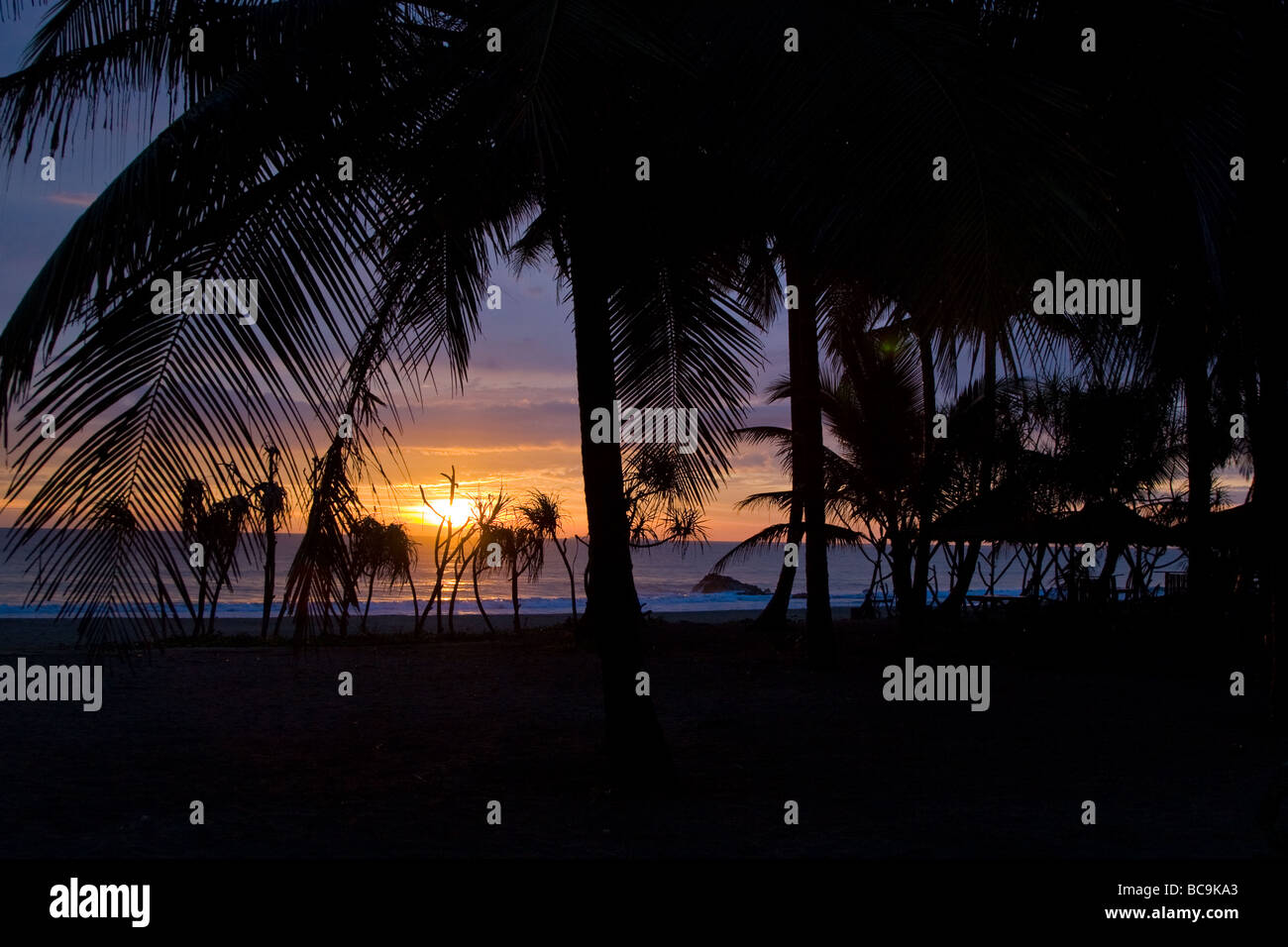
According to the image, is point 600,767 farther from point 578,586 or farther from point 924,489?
point 578,586

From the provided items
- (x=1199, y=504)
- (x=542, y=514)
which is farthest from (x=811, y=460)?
(x=542, y=514)

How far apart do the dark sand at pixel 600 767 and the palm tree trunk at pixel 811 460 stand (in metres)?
0.65

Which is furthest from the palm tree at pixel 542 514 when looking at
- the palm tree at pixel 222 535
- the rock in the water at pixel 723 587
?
the rock in the water at pixel 723 587

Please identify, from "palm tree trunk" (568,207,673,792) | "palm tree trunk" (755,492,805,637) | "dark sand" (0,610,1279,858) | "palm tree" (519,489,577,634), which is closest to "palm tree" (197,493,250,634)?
"dark sand" (0,610,1279,858)

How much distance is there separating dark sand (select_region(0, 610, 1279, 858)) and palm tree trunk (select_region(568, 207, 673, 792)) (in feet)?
1.04

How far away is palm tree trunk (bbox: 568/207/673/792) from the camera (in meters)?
6.41

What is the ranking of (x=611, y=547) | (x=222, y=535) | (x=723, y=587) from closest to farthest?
A: (x=222, y=535)
(x=611, y=547)
(x=723, y=587)

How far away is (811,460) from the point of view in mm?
12742

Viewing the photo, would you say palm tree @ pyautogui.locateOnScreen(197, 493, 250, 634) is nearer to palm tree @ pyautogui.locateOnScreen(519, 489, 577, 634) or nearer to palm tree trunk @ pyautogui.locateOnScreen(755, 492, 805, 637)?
palm tree @ pyautogui.locateOnScreen(519, 489, 577, 634)

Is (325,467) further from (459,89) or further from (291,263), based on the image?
(459,89)

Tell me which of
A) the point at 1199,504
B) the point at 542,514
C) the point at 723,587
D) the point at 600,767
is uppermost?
the point at 542,514

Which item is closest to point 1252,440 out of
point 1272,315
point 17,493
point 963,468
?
point 1272,315

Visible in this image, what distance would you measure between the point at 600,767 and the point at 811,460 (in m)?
6.49
